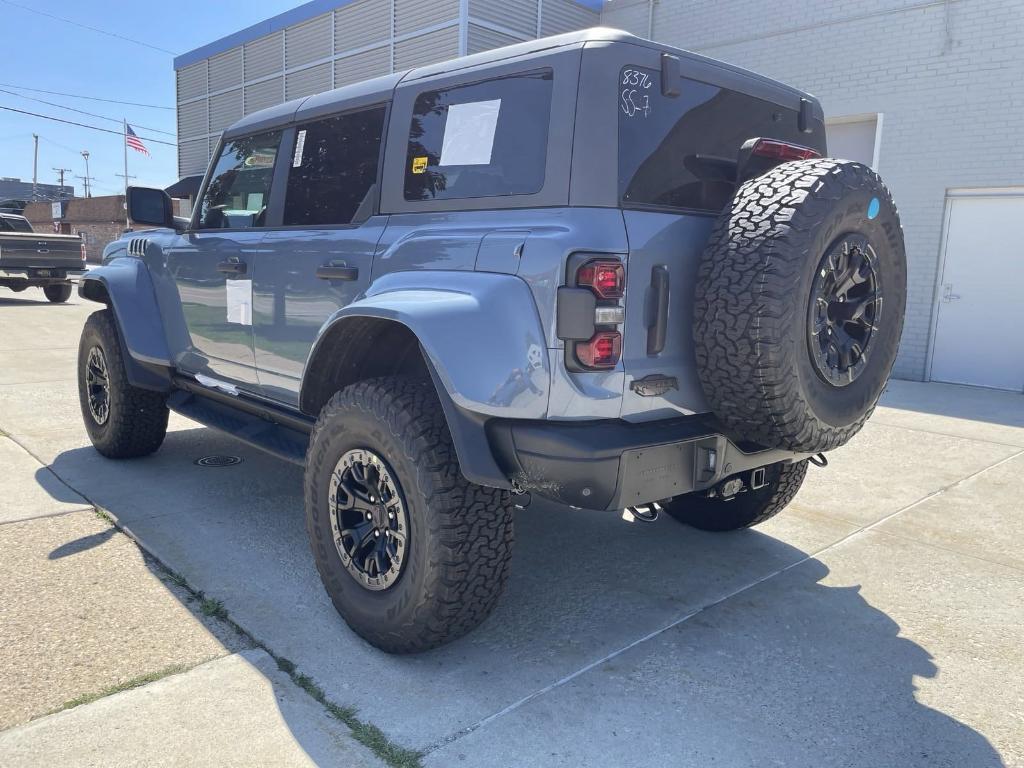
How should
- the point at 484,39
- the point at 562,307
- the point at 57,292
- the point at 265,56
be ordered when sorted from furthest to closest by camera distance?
1. the point at 265,56
2. the point at 57,292
3. the point at 484,39
4. the point at 562,307

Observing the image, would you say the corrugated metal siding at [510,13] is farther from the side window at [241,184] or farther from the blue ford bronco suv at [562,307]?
the blue ford bronco suv at [562,307]

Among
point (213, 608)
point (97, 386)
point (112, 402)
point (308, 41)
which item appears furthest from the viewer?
point (308, 41)

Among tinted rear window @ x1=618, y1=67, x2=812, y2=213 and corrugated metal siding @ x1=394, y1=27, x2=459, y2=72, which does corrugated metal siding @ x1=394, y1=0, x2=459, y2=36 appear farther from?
tinted rear window @ x1=618, y1=67, x2=812, y2=213

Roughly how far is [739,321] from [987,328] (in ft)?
28.6

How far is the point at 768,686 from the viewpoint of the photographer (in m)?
2.71

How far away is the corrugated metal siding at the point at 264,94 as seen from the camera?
1991cm

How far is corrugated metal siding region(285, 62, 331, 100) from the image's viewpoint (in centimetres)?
1820

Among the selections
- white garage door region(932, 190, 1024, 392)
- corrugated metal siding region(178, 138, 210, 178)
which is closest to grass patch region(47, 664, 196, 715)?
white garage door region(932, 190, 1024, 392)

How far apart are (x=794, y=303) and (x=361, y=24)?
17.0m

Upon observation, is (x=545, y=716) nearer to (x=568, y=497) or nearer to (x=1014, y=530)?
(x=568, y=497)

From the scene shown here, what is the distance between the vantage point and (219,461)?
206 inches

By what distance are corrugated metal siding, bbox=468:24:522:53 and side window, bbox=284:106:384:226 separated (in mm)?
11682

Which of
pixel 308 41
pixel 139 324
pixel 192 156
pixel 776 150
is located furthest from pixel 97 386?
pixel 192 156

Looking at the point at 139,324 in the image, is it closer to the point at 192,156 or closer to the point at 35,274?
the point at 35,274
